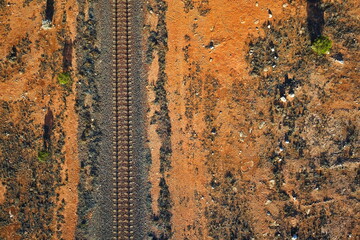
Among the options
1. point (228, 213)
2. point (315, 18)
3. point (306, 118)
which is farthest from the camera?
point (228, 213)

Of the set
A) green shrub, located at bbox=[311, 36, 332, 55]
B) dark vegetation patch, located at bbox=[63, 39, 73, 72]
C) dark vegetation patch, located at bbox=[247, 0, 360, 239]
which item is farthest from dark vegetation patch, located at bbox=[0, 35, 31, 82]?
green shrub, located at bbox=[311, 36, 332, 55]

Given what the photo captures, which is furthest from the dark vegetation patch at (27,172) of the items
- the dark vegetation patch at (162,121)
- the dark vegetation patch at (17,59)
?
the dark vegetation patch at (162,121)

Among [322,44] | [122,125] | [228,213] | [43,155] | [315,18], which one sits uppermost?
[315,18]

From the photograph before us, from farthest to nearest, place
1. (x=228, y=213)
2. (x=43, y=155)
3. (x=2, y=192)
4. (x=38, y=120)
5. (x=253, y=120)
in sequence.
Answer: (x=38, y=120), (x=2, y=192), (x=43, y=155), (x=253, y=120), (x=228, y=213)

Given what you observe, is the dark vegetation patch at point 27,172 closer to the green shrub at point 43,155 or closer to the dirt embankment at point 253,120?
the green shrub at point 43,155

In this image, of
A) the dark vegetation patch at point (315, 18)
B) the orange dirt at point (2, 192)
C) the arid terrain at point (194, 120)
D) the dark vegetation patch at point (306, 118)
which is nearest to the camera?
the dark vegetation patch at point (306, 118)

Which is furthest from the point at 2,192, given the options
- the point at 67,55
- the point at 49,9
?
the point at 49,9

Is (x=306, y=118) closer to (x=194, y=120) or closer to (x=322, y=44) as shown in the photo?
(x=322, y=44)

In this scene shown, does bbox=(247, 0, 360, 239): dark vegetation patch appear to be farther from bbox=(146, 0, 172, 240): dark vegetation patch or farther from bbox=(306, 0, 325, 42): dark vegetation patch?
bbox=(146, 0, 172, 240): dark vegetation patch

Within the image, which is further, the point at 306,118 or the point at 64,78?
the point at 64,78
